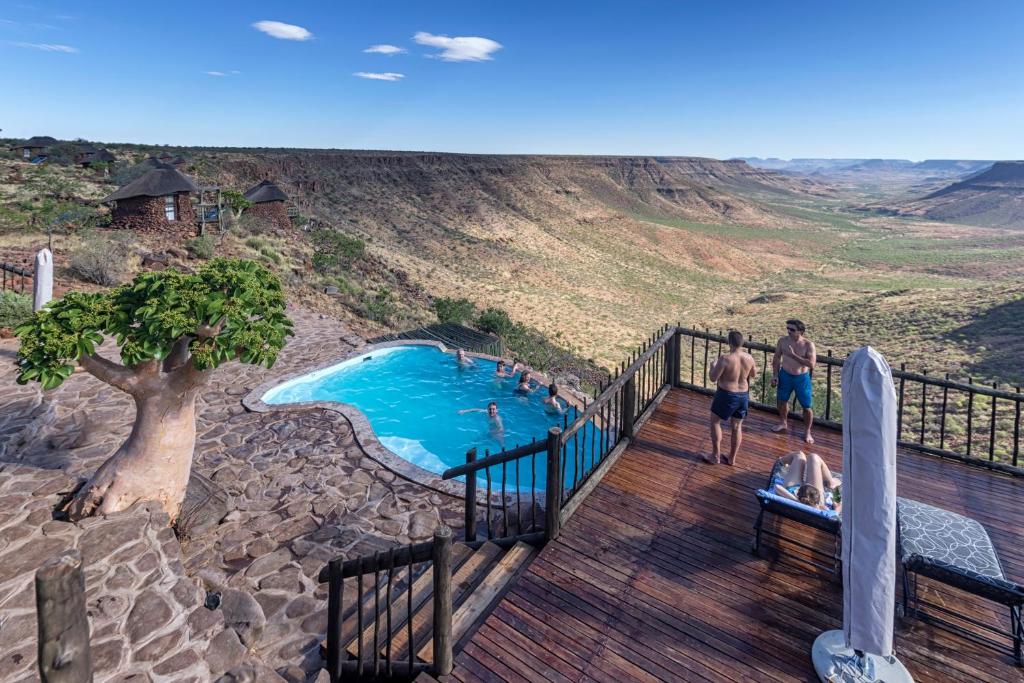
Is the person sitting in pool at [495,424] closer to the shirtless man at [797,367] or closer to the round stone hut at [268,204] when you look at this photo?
the shirtless man at [797,367]

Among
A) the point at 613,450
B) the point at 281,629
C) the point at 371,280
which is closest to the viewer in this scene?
the point at 281,629

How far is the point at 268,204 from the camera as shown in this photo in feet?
Answer: 101

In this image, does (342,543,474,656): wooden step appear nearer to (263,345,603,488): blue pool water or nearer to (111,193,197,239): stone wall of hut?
(263,345,603,488): blue pool water

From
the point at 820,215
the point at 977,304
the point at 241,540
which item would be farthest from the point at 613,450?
the point at 820,215

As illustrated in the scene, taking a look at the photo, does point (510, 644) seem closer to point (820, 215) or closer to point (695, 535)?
point (695, 535)

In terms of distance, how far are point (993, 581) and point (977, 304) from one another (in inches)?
1282

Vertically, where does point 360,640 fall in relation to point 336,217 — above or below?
below

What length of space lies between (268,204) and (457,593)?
31032 millimetres

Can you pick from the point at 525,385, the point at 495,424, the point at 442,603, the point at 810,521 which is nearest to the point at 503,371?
the point at 525,385

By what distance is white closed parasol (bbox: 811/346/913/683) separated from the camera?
343 centimetres

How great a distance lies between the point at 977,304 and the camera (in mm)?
28406

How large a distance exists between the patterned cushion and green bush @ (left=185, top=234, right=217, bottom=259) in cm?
2228

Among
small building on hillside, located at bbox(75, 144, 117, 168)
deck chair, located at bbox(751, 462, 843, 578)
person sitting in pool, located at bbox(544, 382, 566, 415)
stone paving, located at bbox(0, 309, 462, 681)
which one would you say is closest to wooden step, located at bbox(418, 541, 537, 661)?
stone paving, located at bbox(0, 309, 462, 681)

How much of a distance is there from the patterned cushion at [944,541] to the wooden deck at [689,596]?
1.35 ft
